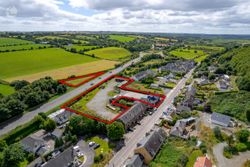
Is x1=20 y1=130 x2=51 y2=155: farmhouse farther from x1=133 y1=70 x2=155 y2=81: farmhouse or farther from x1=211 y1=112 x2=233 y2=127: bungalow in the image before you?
x1=133 y1=70 x2=155 y2=81: farmhouse

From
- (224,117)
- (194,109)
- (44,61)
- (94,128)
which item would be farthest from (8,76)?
(224,117)

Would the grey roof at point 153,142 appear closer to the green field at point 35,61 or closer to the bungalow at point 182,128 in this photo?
the bungalow at point 182,128

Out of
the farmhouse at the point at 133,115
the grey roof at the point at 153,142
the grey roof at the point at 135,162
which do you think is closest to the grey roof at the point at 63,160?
the grey roof at the point at 135,162

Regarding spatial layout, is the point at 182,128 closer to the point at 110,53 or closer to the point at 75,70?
the point at 75,70

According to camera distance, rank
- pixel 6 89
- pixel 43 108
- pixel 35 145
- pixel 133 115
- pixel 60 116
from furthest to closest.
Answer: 1. pixel 6 89
2. pixel 43 108
3. pixel 60 116
4. pixel 133 115
5. pixel 35 145

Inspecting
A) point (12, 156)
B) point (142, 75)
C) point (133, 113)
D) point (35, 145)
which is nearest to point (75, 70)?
point (142, 75)

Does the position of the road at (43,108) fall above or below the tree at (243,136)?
below
